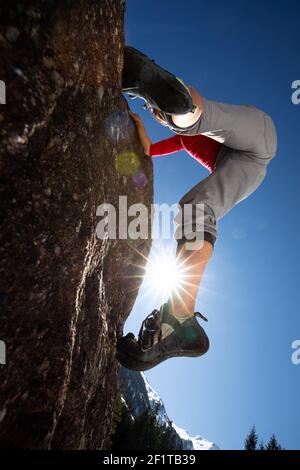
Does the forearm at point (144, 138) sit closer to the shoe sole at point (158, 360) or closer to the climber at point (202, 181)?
the climber at point (202, 181)

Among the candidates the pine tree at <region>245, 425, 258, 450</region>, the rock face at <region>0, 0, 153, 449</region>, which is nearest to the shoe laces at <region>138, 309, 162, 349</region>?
the rock face at <region>0, 0, 153, 449</region>

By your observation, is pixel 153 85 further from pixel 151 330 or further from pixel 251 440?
pixel 251 440

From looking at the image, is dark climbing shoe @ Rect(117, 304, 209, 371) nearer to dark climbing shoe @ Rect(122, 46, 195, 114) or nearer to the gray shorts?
the gray shorts

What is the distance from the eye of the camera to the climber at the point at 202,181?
304cm

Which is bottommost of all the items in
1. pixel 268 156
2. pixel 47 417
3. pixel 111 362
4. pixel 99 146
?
pixel 47 417

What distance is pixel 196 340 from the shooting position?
3025 millimetres

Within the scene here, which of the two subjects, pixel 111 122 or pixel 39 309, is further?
pixel 111 122

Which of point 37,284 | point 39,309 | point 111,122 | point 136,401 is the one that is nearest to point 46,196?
point 37,284

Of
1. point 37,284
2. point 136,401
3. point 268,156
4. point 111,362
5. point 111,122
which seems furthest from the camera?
point 136,401

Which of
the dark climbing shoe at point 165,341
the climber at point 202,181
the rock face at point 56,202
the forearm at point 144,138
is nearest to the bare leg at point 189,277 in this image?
the climber at point 202,181

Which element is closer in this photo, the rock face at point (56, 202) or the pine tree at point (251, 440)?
the rock face at point (56, 202)

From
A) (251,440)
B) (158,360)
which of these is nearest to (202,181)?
(158,360)

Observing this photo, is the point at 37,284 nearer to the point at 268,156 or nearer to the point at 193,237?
the point at 193,237

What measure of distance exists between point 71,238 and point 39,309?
2.10 ft
